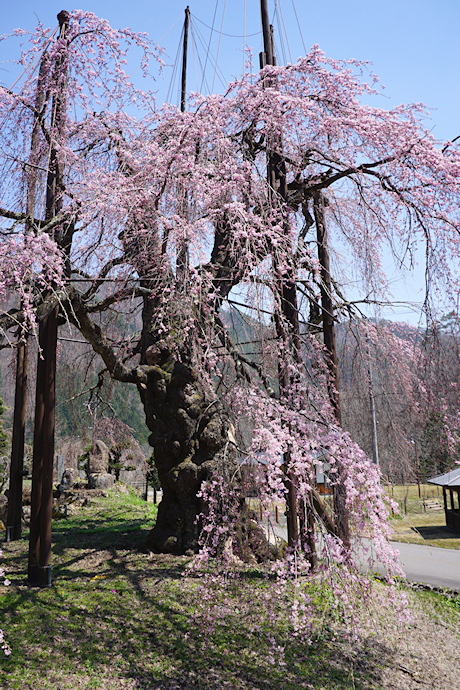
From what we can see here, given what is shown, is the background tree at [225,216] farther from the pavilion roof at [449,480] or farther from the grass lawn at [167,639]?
the pavilion roof at [449,480]

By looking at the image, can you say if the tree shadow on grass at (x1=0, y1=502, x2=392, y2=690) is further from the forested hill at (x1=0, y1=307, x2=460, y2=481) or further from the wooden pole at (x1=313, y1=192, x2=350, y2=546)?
the wooden pole at (x1=313, y1=192, x2=350, y2=546)

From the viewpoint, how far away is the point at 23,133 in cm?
535

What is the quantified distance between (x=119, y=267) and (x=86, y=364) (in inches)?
173

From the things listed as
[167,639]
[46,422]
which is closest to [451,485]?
[167,639]

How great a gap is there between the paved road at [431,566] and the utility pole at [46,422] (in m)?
3.05

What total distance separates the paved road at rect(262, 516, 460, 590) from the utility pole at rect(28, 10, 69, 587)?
3053 millimetres

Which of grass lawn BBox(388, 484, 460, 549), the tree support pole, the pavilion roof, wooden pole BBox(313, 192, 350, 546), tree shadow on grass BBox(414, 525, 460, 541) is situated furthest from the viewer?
tree shadow on grass BBox(414, 525, 460, 541)

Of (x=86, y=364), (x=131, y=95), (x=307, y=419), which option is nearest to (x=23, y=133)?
(x=131, y=95)

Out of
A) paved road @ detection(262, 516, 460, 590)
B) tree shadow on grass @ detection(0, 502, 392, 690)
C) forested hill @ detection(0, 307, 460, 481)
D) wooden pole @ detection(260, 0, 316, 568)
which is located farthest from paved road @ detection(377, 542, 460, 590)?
wooden pole @ detection(260, 0, 316, 568)

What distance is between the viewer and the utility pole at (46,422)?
524 cm

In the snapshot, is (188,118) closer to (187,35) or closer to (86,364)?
(187,35)

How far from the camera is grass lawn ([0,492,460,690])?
3.93m

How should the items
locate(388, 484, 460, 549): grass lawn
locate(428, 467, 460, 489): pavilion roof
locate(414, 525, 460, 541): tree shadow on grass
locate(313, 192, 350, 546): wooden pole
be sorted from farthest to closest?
→ locate(414, 525, 460, 541): tree shadow on grass, locate(428, 467, 460, 489): pavilion roof, locate(388, 484, 460, 549): grass lawn, locate(313, 192, 350, 546): wooden pole

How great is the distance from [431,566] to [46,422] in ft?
26.7
